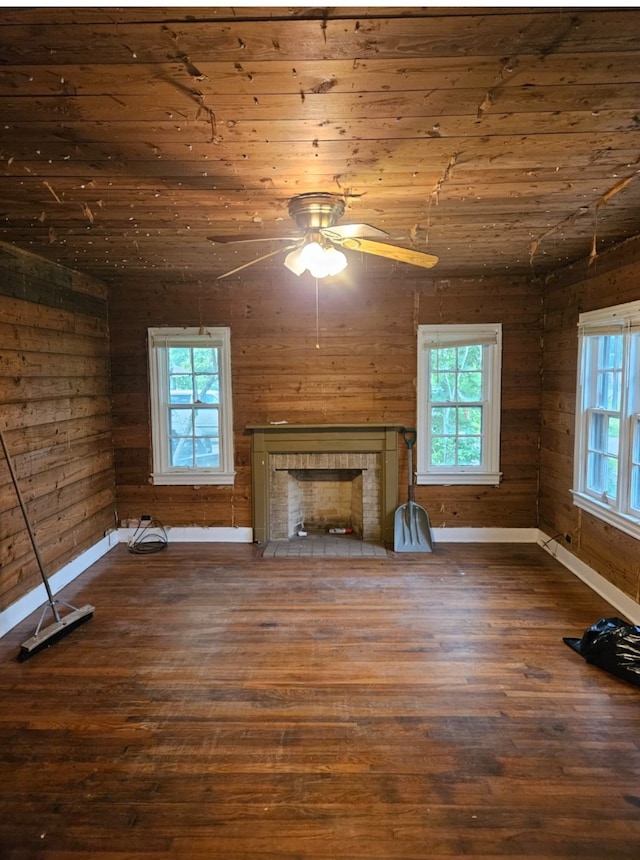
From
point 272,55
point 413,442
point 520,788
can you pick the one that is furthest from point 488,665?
point 272,55

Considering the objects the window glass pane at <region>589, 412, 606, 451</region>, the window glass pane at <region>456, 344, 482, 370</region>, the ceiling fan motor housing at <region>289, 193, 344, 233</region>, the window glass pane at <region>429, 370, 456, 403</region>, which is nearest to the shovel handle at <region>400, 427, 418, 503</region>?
the window glass pane at <region>429, 370, 456, 403</region>

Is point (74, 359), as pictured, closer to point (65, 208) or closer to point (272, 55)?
point (65, 208)

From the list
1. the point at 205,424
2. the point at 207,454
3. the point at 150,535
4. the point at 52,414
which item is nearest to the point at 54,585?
the point at 150,535

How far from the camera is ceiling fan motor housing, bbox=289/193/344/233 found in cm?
261

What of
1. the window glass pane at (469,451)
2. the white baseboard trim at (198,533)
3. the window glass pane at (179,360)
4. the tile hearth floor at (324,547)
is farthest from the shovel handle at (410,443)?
the window glass pane at (179,360)

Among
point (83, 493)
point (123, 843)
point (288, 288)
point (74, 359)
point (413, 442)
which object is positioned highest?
point (288, 288)

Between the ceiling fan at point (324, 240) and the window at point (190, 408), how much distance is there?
2523 mm

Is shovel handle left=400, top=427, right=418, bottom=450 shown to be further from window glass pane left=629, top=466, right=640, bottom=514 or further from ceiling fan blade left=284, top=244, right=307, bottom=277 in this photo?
ceiling fan blade left=284, top=244, right=307, bottom=277

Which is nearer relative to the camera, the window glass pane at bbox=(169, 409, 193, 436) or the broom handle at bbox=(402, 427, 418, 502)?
the broom handle at bbox=(402, 427, 418, 502)

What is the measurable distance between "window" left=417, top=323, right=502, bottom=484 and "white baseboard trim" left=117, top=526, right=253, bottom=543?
1963 mm

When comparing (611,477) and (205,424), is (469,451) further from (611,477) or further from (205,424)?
(205,424)

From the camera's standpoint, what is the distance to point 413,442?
5051 millimetres

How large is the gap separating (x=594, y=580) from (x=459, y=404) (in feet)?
6.48

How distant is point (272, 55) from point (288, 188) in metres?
1.05
